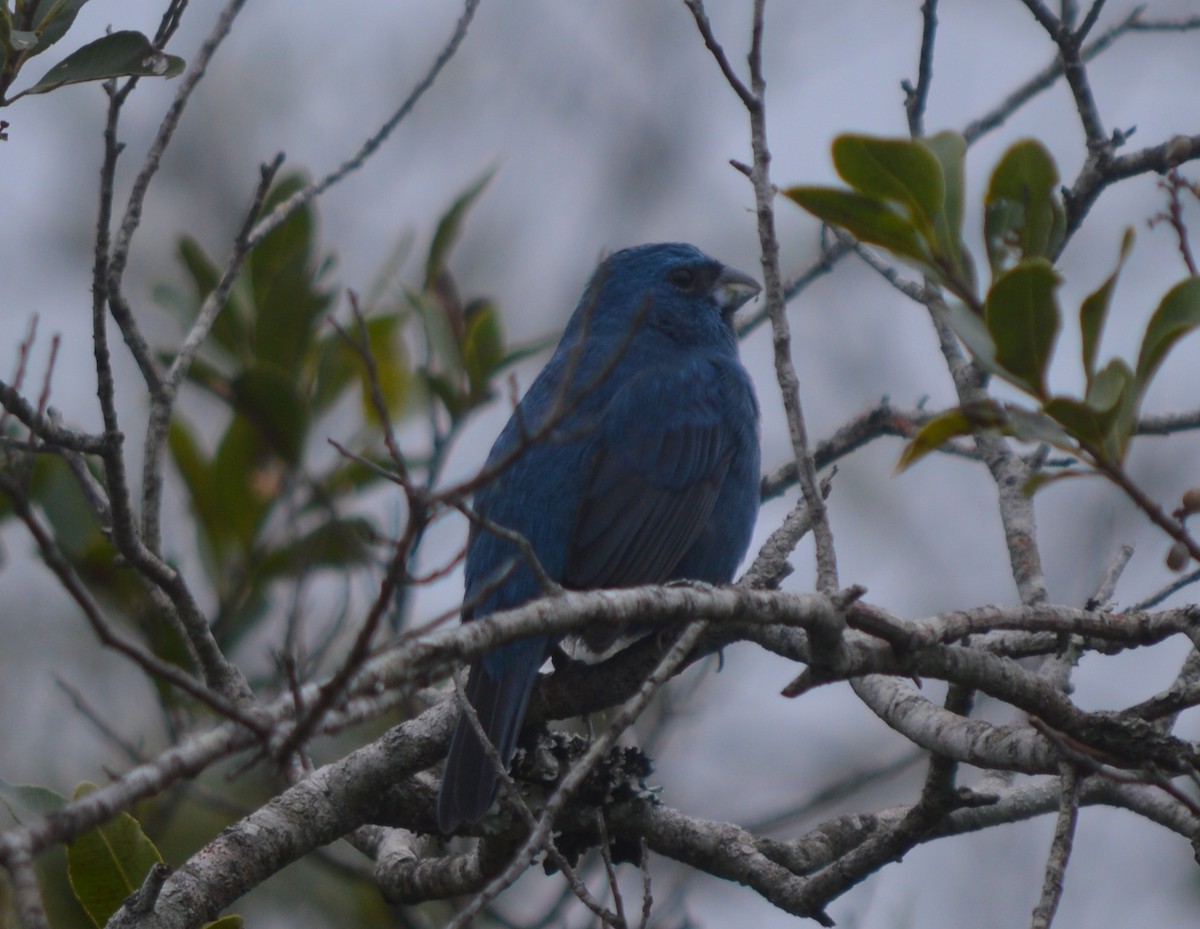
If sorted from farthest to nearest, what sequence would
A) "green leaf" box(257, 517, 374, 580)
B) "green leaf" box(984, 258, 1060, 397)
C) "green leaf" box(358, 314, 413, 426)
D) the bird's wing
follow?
"green leaf" box(358, 314, 413, 426), the bird's wing, "green leaf" box(257, 517, 374, 580), "green leaf" box(984, 258, 1060, 397)

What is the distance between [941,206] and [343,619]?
9.34ft

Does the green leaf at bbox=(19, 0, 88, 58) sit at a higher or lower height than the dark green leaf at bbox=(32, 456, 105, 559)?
higher

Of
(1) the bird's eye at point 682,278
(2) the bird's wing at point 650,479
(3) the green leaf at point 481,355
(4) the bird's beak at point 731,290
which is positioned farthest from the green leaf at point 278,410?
(4) the bird's beak at point 731,290

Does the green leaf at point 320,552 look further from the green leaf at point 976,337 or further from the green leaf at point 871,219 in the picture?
A: the green leaf at point 976,337

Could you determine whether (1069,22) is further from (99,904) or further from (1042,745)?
(99,904)

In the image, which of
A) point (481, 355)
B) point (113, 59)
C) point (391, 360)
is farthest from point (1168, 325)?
point (391, 360)

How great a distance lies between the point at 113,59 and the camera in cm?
305

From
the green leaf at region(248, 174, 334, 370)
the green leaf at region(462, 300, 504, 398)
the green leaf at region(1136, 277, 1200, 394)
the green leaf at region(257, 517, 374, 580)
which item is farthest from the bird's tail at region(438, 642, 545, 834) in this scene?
the green leaf at region(1136, 277, 1200, 394)

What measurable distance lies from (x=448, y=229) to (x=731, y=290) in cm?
139

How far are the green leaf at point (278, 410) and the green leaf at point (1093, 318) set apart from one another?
3416mm

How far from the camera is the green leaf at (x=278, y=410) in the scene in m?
4.98

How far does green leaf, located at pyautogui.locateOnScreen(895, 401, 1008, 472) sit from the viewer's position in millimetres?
2211

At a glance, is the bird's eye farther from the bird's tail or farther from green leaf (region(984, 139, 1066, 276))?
green leaf (region(984, 139, 1066, 276))

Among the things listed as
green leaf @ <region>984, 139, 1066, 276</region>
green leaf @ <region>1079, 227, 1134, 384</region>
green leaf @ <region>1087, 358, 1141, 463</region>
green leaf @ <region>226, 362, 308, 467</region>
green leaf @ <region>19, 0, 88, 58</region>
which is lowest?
green leaf @ <region>1087, 358, 1141, 463</region>
